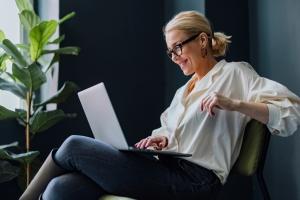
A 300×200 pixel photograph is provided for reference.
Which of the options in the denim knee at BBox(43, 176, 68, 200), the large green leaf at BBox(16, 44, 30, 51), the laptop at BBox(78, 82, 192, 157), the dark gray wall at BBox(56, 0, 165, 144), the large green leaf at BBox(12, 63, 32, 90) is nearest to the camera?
the denim knee at BBox(43, 176, 68, 200)

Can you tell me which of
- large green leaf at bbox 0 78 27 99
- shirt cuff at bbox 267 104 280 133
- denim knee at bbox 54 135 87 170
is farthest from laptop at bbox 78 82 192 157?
large green leaf at bbox 0 78 27 99

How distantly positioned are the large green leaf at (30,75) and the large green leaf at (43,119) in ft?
0.47

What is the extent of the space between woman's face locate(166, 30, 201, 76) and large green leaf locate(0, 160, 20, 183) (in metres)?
1.01

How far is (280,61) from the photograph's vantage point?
2.07 meters

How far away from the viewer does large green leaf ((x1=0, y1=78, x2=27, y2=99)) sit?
2158 mm

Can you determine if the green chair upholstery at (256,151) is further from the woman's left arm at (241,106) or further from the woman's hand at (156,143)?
the woman's hand at (156,143)

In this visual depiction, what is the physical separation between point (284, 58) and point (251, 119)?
61 cm

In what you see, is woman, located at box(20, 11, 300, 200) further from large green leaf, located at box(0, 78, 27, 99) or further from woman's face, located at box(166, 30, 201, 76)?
large green leaf, located at box(0, 78, 27, 99)

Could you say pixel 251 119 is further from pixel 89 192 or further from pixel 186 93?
pixel 89 192

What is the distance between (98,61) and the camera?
2.61 meters

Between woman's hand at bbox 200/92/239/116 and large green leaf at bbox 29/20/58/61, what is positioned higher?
large green leaf at bbox 29/20/58/61

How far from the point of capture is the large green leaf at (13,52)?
2.15 metres

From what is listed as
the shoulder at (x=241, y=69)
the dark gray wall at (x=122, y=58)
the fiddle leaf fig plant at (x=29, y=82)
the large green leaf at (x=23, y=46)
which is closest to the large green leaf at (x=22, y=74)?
Answer: the fiddle leaf fig plant at (x=29, y=82)

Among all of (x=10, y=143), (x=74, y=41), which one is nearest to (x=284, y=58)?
(x=74, y=41)
